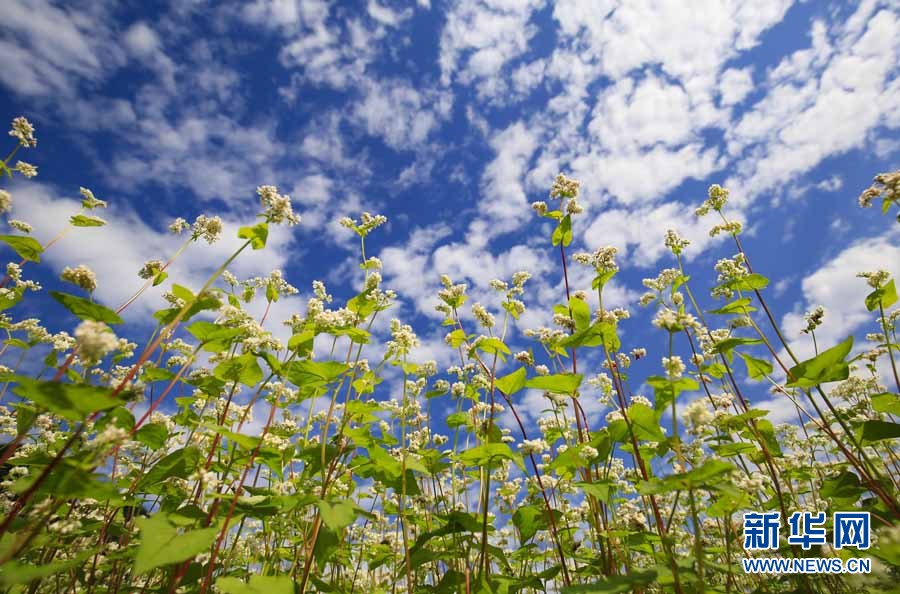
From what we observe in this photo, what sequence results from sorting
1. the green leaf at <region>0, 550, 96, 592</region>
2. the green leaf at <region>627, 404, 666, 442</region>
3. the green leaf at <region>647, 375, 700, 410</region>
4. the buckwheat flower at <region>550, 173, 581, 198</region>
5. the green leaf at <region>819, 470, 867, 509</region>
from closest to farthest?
the green leaf at <region>0, 550, 96, 592</region> < the green leaf at <region>647, 375, 700, 410</region> < the green leaf at <region>627, 404, 666, 442</region> < the green leaf at <region>819, 470, 867, 509</region> < the buckwheat flower at <region>550, 173, 581, 198</region>

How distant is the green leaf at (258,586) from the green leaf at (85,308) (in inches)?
76.7

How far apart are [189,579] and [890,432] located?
6.23 meters

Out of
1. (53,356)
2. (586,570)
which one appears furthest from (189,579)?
(586,570)

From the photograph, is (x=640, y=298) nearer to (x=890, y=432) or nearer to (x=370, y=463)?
(x=890, y=432)

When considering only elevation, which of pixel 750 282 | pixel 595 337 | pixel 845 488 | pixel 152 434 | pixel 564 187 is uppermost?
pixel 564 187

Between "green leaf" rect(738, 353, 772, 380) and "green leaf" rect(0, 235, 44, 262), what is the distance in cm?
758

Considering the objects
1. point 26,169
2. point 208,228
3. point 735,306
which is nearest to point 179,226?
point 208,228

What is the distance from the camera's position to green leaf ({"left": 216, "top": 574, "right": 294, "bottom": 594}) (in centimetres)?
274

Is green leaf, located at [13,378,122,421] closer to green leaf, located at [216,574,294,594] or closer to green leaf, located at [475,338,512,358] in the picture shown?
green leaf, located at [216,574,294,594]

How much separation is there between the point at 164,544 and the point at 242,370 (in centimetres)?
156

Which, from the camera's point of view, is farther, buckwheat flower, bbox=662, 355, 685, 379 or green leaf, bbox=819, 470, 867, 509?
green leaf, bbox=819, 470, 867, 509

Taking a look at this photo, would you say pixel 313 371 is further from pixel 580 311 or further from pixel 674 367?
pixel 674 367

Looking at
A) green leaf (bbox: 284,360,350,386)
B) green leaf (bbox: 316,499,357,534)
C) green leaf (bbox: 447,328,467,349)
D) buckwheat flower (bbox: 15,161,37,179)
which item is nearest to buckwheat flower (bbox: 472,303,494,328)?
green leaf (bbox: 447,328,467,349)

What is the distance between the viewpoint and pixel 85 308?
301cm
